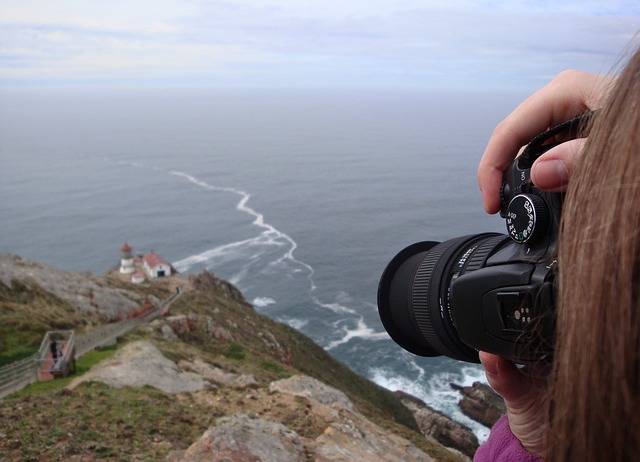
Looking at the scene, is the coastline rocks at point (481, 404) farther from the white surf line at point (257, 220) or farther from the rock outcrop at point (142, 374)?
the white surf line at point (257, 220)

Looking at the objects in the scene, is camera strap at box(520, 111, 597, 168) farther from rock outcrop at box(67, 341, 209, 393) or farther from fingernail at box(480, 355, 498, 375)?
rock outcrop at box(67, 341, 209, 393)

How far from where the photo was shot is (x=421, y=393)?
109 ft

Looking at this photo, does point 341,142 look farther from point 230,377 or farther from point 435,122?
point 230,377

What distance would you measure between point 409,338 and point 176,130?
16267cm

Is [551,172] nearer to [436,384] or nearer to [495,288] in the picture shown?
[495,288]

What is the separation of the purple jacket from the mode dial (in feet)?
3.00

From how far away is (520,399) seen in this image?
2.29 m

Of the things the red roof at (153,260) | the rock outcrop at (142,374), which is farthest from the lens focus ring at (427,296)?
the red roof at (153,260)

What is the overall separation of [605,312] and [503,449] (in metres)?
1.41

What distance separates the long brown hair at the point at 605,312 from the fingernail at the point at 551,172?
37cm

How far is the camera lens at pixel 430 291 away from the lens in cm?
234

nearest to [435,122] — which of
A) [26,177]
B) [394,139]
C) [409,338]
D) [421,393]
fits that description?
[394,139]

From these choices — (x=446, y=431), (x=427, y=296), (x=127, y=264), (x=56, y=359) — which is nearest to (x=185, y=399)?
(x=56, y=359)

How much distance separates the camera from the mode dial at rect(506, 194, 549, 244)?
1881 millimetres
